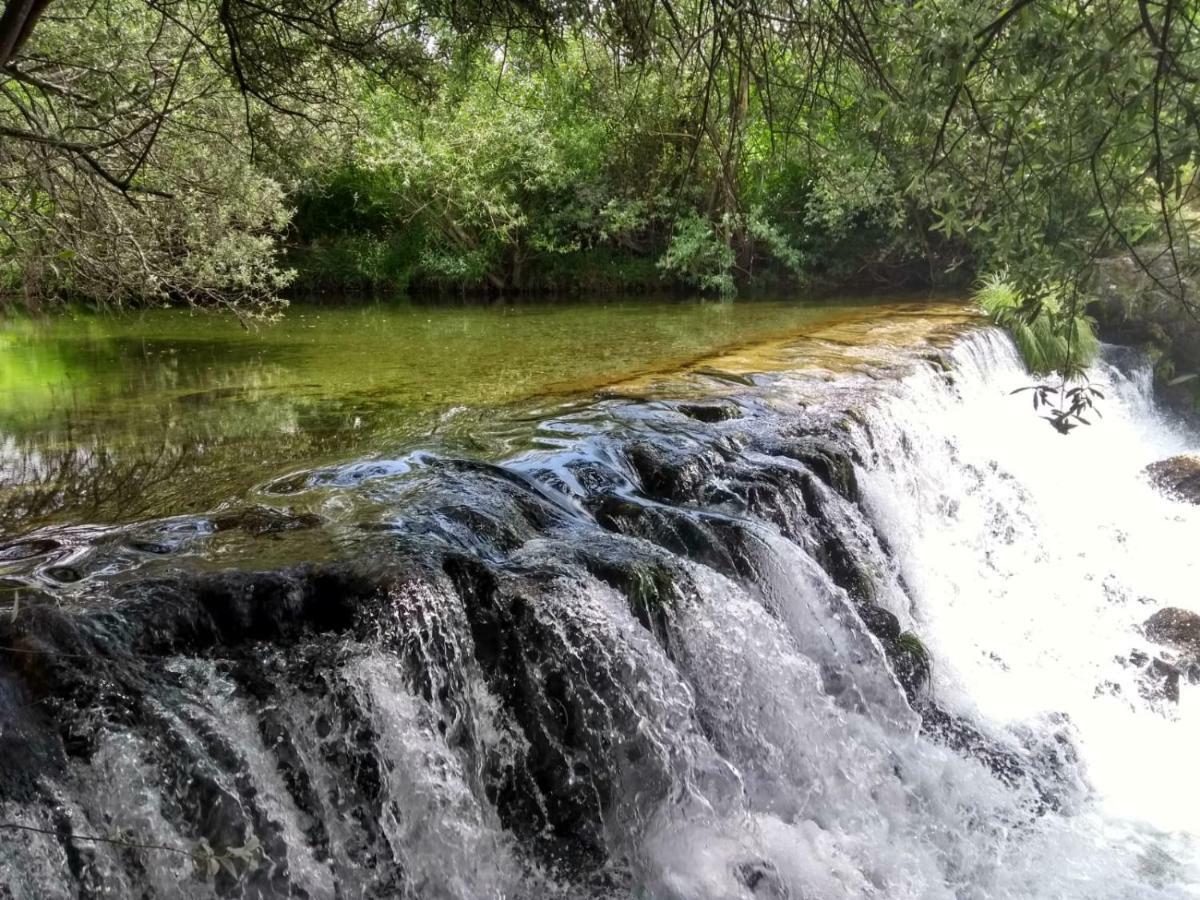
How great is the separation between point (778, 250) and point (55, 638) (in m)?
14.8

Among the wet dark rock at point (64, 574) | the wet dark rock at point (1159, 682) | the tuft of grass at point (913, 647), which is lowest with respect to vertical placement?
the wet dark rock at point (1159, 682)

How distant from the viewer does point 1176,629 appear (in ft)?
19.7

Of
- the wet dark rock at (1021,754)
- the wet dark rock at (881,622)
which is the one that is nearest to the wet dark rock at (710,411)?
the wet dark rock at (881,622)

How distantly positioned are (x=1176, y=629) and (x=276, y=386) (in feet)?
24.1

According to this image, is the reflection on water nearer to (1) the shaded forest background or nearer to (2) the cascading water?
(2) the cascading water

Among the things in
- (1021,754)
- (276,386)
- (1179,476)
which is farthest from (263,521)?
(1179,476)

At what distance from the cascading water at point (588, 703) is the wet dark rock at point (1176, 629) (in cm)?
20

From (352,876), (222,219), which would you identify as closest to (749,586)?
(352,876)

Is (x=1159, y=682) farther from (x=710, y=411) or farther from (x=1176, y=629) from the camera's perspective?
(x=710, y=411)

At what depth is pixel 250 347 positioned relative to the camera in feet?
36.8

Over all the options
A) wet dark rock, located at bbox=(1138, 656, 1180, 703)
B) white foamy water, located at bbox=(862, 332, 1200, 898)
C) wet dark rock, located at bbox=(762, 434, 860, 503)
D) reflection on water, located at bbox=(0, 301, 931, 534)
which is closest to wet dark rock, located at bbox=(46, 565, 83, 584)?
reflection on water, located at bbox=(0, 301, 931, 534)

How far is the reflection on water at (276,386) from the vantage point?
17.4 ft

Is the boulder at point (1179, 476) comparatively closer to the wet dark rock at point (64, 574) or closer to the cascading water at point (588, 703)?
the cascading water at point (588, 703)

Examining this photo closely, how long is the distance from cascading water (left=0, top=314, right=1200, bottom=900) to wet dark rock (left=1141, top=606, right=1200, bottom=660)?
20 cm
